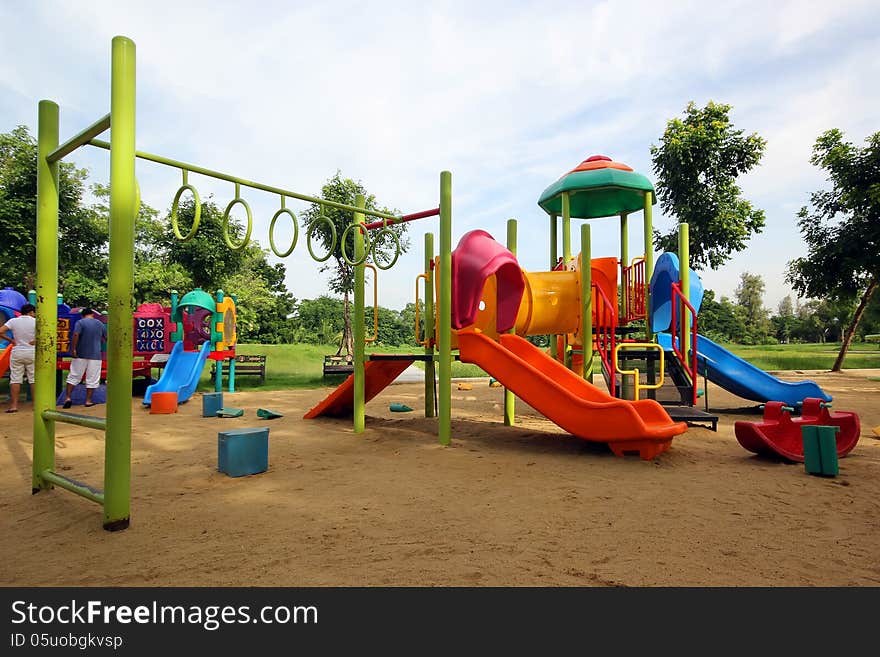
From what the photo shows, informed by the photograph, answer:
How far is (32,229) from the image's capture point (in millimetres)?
14312

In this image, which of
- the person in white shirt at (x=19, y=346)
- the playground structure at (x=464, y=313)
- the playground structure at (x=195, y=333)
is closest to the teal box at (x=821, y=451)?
the playground structure at (x=464, y=313)

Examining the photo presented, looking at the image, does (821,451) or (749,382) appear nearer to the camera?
(821,451)

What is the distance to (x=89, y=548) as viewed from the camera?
112 inches

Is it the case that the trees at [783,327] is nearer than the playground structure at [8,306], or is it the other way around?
the playground structure at [8,306]

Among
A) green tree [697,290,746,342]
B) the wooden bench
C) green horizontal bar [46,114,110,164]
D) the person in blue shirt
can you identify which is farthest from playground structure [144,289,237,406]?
green tree [697,290,746,342]

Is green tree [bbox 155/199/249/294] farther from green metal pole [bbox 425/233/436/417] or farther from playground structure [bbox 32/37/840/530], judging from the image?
green metal pole [bbox 425/233/436/417]

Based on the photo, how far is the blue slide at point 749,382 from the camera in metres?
9.49

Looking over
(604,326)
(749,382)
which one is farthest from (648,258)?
(749,382)

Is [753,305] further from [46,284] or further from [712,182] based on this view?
[46,284]

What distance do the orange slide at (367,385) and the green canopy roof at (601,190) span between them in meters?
4.22

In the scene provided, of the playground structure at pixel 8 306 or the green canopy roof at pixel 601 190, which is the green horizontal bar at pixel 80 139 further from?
the playground structure at pixel 8 306

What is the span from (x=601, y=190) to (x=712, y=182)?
11368 mm

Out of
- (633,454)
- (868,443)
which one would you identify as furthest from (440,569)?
(868,443)

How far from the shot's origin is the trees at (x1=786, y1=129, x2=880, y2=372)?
14.9 meters
